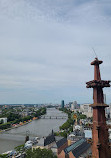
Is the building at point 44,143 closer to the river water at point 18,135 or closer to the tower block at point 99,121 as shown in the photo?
the river water at point 18,135

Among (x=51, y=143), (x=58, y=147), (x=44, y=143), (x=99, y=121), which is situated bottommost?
(x=51, y=143)

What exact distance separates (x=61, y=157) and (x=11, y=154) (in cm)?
1166

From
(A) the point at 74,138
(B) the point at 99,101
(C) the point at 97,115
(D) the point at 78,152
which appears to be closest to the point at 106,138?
(C) the point at 97,115

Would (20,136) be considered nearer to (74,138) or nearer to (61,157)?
(74,138)

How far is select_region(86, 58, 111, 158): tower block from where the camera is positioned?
841 cm

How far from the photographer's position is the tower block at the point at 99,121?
8.41 metres

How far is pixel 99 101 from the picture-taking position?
29.8 ft

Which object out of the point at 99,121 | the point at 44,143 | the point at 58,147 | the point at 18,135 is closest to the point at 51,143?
the point at 44,143

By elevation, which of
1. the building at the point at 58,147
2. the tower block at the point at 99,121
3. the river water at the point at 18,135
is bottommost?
the river water at the point at 18,135

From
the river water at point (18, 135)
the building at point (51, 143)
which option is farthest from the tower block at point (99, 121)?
the river water at point (18, 135)

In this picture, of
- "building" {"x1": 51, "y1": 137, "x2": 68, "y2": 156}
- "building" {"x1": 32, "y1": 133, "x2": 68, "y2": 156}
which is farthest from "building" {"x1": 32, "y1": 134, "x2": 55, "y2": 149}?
"building" {"x1": 51, "y1": 137, "x2": 68, "y2": 156}

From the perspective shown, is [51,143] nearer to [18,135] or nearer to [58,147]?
[58,147]

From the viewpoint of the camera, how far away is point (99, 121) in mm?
8820

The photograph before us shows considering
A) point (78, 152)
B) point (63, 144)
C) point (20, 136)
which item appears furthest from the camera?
point (20, 136)
